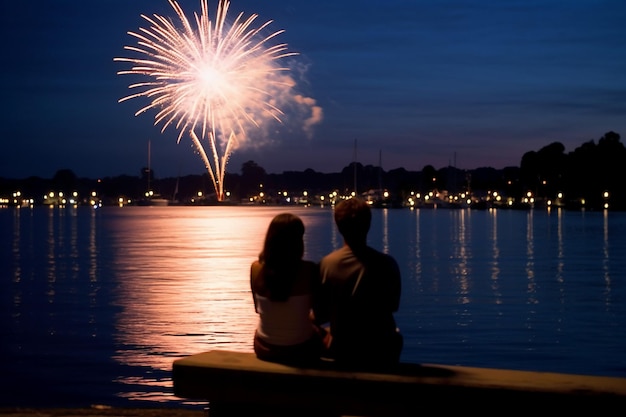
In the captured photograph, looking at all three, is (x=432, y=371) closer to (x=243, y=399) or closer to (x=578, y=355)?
(x=243, y=399)

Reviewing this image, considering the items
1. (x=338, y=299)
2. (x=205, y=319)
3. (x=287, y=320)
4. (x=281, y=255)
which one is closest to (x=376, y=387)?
(x=338, y=299)

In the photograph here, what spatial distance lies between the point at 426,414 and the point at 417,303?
21503 millimetres

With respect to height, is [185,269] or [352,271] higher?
[352,271]

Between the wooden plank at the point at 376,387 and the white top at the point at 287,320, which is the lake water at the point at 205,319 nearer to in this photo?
the white top at the point at 287,320

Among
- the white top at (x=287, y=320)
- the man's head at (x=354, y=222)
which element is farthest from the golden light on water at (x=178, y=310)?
the man's head at (x=354, y=222)

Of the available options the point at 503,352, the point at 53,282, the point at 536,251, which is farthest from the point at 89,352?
the point at 536,251

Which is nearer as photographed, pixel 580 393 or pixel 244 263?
pixel 580 393

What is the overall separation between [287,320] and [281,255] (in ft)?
1.64

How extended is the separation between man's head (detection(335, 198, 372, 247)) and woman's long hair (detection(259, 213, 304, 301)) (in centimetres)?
31

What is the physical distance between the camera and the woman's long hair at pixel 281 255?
236 inches

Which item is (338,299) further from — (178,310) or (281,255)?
(178,310)

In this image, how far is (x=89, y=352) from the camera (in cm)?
1720

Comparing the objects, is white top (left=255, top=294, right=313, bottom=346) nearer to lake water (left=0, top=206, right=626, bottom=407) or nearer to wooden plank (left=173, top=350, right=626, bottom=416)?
wooden plank (left=173, top=350, right=626, bottom=416)

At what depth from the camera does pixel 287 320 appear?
247 inches
